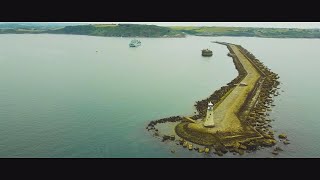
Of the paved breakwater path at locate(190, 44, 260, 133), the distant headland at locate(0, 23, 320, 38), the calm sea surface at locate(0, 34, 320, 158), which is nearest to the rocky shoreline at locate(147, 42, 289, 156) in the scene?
the paved breakwater path at locate(190, 44, 260, 133)

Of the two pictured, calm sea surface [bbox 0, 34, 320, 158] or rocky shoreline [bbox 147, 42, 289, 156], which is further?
calm sea surface [bbox 0, 34, 320, 158]

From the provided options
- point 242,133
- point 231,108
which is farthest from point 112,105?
point 242,133

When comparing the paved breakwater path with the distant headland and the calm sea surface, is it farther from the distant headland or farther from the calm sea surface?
the distant headland

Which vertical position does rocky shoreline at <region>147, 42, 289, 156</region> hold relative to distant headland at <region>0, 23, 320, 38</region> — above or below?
above

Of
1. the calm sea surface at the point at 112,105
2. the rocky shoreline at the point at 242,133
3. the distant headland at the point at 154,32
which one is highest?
the rocky shoreline at the point at 242,133

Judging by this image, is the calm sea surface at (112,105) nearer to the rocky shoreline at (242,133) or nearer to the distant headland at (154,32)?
the rocky shoreline at (242,133)

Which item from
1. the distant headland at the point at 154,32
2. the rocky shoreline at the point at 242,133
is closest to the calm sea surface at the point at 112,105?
the rocky shoreline at the point at 242,133

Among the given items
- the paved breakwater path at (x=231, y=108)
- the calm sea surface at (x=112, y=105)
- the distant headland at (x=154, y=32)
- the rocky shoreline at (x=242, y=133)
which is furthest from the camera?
the distant headland at (x=154, y=32)

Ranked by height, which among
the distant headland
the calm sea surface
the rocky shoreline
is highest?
the rocky shoreline

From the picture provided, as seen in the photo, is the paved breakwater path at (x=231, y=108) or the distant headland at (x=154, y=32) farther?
the distant headland at (x=154, y=32)

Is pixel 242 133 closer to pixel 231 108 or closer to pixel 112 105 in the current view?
pixel 231 108

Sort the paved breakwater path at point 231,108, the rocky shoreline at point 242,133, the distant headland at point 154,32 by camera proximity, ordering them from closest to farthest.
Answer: the rocky shoreline at point 242,133 < the paved breakwater path at point 231,108 < the distant headland at point 154,32
